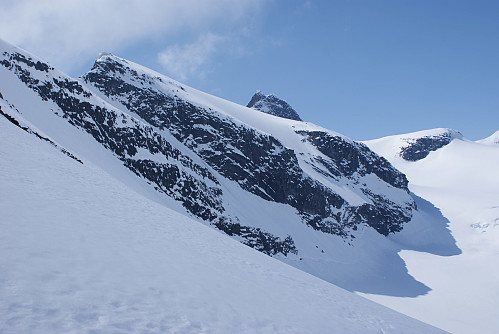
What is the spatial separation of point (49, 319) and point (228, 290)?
3793 mm

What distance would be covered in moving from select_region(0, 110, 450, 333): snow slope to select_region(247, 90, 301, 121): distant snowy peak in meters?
161

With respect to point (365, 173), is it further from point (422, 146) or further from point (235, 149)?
point (422, 146)

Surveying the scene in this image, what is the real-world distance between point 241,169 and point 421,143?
136097 millimetres

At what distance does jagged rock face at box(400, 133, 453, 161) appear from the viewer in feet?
562

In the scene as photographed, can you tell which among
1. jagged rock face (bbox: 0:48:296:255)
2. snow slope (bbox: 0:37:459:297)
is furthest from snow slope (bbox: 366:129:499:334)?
jagged rock face (bbox: 0:48:296:255)

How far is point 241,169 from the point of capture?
78188 millimetres

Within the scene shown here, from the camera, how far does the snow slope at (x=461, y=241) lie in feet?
161

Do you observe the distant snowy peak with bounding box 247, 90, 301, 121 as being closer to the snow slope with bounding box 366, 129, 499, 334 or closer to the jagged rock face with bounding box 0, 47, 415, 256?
the jagged rock face with bounding box 0, 47, 415, 256

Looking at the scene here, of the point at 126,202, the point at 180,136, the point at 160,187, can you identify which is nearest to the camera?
the point at 126,202

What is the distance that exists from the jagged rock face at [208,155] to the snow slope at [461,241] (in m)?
16.7

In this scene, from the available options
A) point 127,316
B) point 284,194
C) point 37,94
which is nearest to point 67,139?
point 37,94

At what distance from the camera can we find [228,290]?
6.98 m

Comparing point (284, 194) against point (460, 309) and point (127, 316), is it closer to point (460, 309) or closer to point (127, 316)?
point (460, 309)

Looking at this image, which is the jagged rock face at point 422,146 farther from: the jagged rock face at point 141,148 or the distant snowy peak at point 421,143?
the jagged rock face at point 141,148
